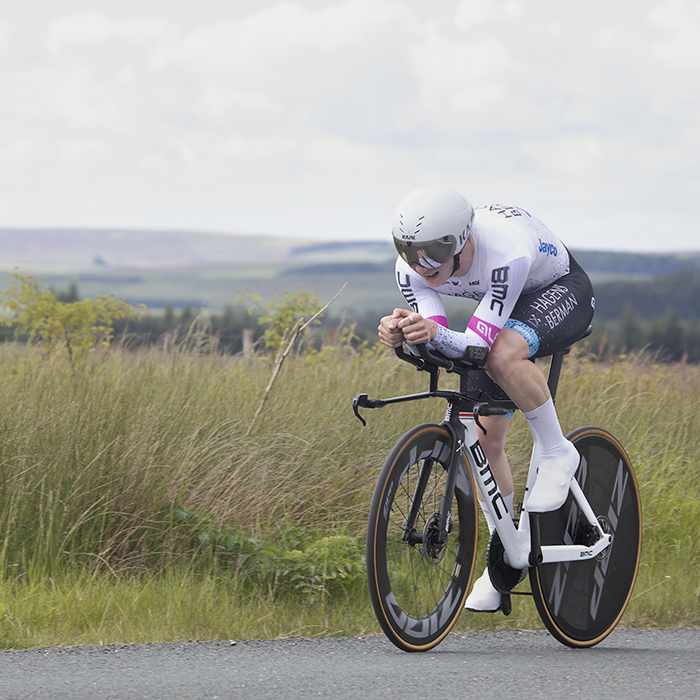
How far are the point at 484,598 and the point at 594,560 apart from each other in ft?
2.13

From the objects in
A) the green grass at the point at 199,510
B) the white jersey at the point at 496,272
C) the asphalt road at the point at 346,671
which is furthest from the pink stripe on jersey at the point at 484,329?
the green grass at the point at 199,510

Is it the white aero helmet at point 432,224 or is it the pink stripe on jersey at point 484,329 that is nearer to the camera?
the white aero helmet at point 432,224

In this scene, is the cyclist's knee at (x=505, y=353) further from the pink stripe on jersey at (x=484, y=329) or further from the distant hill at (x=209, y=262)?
the distant hill at (x=209, y=262)

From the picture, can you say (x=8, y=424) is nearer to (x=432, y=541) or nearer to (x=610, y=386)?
(x=432, y=541)

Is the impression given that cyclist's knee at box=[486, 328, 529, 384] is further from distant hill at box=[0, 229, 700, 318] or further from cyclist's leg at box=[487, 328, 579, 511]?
distant hill at box=[0, 229, 700, 318]

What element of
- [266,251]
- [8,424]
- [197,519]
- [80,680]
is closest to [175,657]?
[80,680]

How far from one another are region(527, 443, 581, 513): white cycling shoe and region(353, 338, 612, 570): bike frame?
2.4 inches

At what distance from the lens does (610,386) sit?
30.5ft

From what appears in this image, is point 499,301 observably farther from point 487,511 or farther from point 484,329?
point 487,511

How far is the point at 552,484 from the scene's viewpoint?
4.49 m

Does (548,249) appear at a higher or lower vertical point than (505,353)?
higher

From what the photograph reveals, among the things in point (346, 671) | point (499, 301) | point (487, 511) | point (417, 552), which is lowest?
point (346, 671)

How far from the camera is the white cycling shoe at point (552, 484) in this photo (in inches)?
176

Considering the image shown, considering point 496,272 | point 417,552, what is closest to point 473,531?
point 417,552
